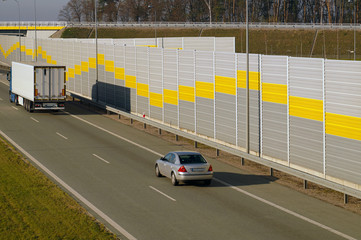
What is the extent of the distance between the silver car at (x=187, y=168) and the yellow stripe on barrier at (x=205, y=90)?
350 inches

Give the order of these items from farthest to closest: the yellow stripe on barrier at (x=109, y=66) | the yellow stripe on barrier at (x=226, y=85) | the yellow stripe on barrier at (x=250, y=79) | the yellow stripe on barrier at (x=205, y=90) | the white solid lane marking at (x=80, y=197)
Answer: the yellow stripe on barrier at (x=109, y=66), the yellow stripe on barrier at (x=205, y=90), the yellow stripe on barrier at (x=226, y=85), the yellow stripe on barrier at (x=250, y=79), the white solid lane marking at (x=80, y=197)

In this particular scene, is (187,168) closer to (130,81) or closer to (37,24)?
(130,81)

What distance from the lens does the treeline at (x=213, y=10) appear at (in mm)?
167750

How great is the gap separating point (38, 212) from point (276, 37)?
357ft

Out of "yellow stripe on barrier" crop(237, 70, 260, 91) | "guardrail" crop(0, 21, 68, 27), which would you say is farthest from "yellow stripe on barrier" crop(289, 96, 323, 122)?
"guardrail" crop(0, 21, 68, 27)

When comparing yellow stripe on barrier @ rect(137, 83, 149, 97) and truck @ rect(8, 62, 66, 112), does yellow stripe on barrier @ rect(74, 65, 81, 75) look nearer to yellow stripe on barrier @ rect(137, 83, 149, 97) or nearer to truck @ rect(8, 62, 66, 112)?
truck @ rect(8, 62, 66, 112)

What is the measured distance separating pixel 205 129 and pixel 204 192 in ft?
35.8

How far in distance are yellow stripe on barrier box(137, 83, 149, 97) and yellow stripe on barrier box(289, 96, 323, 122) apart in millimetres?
17366

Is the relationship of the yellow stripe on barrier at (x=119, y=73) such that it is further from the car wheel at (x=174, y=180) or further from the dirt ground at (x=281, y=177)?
the car wheel at (x=174, y=180)

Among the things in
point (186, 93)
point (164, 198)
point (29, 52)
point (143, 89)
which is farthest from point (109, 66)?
point (29, 52)

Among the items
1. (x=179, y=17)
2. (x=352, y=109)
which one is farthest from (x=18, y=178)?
(x=179, y=17)

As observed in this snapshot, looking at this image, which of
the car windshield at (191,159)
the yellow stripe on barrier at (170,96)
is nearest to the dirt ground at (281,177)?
the yellow stripe on barrier at (170,96)

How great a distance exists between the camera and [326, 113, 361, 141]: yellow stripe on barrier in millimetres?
22933

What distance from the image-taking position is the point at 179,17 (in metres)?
184
